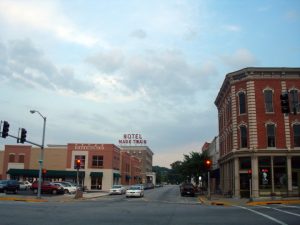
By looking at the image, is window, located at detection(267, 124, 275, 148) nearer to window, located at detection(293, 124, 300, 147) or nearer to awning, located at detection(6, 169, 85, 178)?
window, located at detection(293, 124, 300, 147)

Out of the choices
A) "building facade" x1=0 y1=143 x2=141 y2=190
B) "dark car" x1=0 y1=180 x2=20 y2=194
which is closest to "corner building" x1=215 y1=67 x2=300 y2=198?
"dark car" x1=0 y1=180 x2=20 y2=194

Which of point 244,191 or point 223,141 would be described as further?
point 223,141

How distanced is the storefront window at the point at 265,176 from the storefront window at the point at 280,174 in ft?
2.05

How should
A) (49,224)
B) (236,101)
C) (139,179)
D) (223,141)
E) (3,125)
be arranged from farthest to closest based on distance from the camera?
1. (139,179)
2. (223,141)
3. (236,101)
4. (3,125)
5. (49,224)

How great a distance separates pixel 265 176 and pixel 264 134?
4.50 m

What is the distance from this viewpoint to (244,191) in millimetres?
45438

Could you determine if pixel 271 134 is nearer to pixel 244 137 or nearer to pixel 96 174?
pixel 244 137

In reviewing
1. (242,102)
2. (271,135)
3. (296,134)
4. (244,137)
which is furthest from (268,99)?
(244,137)

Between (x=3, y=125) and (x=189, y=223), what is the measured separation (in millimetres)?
21243

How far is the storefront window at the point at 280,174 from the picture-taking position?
43.9 meters

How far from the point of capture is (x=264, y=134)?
148 ft

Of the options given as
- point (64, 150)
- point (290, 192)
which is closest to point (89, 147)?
point (64, 150)

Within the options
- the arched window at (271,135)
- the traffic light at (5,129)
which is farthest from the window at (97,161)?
the traffic light at (5,129)

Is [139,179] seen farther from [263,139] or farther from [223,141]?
[263,139]
